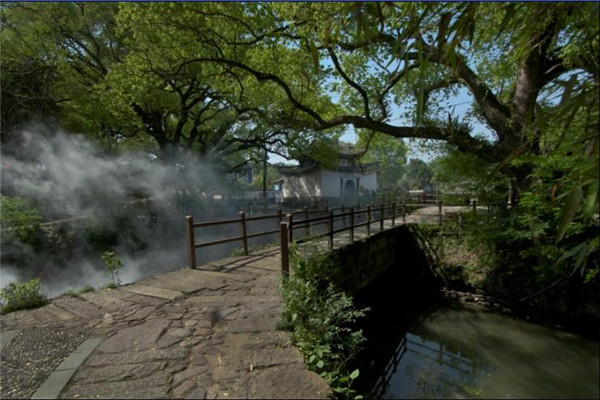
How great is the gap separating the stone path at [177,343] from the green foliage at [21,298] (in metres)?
0.19

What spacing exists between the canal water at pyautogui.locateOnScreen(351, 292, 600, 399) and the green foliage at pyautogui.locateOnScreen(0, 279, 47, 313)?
15.0ft

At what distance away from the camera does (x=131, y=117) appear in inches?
577

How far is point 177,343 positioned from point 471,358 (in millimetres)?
4599

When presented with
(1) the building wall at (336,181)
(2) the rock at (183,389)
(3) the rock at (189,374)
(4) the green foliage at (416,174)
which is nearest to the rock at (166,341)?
(3) the rock at (189,374)

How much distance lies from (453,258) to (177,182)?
16035 millimetres

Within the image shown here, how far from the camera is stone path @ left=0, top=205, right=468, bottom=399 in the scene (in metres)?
2.45

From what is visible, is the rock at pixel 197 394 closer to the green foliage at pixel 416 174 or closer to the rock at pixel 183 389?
the rock at pixel 183 389

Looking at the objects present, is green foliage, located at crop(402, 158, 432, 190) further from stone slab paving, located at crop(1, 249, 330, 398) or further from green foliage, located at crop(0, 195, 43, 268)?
stone slab paving, located at crop(1, 249, 330, 398)

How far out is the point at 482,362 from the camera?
4895 millimetres

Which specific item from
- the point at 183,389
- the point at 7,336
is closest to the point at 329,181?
the point at 7,336

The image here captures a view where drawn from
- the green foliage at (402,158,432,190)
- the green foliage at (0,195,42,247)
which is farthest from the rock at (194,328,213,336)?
the green foliage at (402,158,432,190)

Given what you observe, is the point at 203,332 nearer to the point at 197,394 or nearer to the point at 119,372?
the point at 119,372

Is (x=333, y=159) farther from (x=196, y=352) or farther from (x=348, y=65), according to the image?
(x=196, y=352)

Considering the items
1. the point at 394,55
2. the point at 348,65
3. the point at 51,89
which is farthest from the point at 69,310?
the point at 51,89
